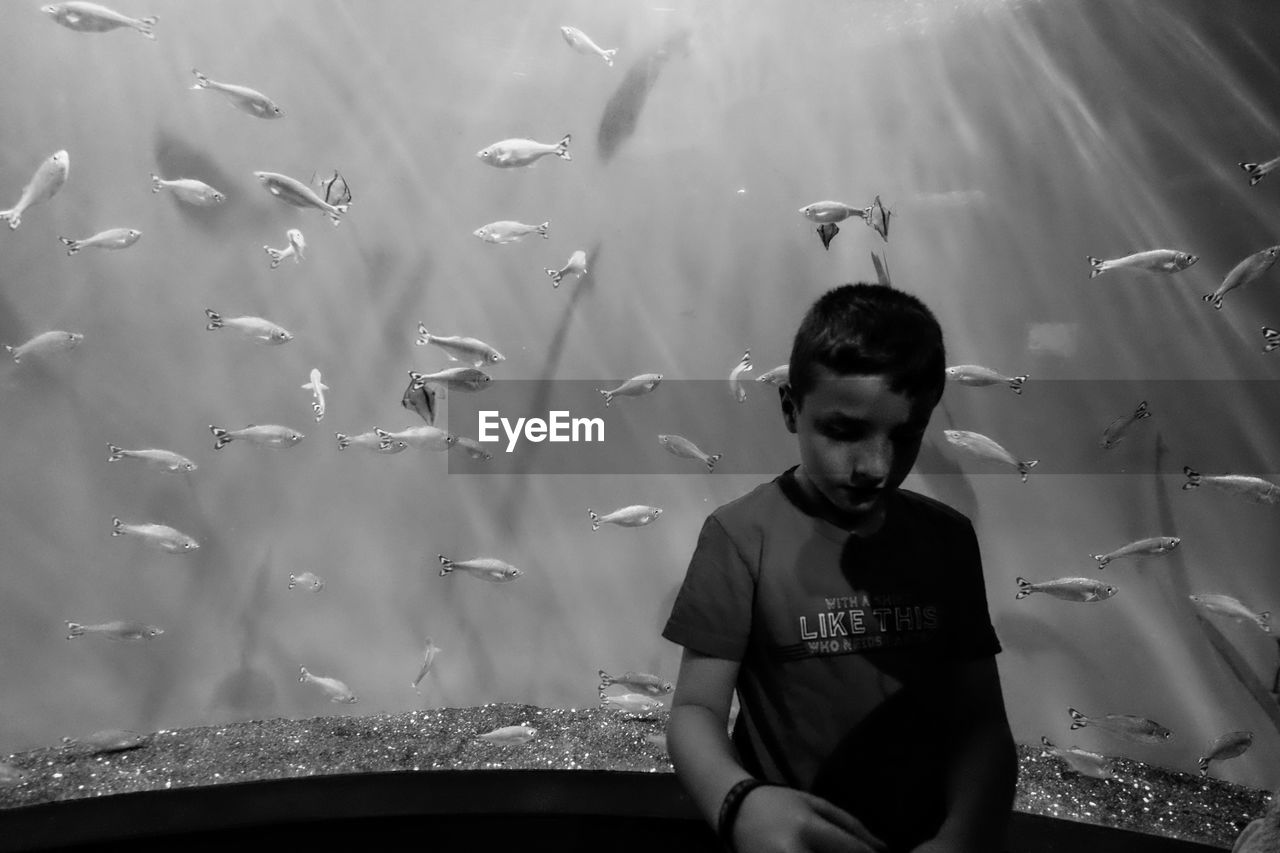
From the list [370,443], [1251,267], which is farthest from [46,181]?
[1251,267]

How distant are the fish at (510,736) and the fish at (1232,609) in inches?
152

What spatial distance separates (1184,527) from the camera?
4324 millimetres

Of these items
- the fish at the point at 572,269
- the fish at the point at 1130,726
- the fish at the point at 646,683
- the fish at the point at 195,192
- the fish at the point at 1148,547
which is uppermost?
the fish at the point at 195,192

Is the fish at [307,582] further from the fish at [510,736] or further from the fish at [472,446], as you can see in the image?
the fish at [510,736]

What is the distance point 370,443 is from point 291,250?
135 cm

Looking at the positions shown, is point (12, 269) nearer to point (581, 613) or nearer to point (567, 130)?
point (567, 130)

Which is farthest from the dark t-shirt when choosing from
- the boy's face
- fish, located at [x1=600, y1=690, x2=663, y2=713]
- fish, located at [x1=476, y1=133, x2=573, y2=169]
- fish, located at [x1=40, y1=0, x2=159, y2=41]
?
fish, located at [x1=40, y1=0, x2=159, y2=41]

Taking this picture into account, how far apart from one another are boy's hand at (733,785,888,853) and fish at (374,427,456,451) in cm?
385

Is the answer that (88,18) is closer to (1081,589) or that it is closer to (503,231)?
(503,231)

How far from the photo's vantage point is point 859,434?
0.90m

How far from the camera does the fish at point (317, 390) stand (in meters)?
4.58

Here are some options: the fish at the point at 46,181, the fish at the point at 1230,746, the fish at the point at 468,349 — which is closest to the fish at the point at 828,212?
the fish at the point at 468,349

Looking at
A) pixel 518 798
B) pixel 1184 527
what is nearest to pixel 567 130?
pixel 518 798

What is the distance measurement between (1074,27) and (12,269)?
6.84m
